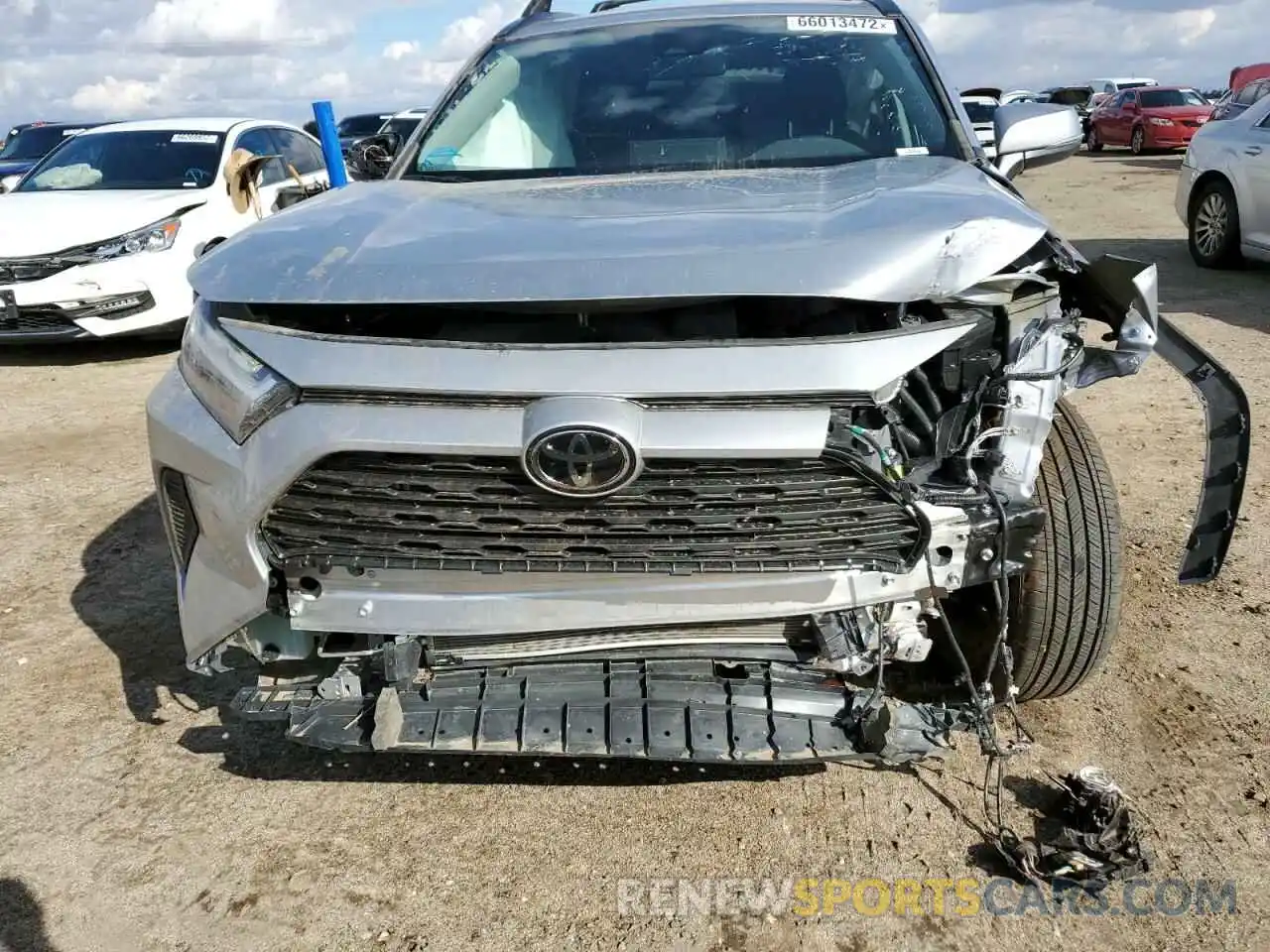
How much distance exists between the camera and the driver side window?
7.89m

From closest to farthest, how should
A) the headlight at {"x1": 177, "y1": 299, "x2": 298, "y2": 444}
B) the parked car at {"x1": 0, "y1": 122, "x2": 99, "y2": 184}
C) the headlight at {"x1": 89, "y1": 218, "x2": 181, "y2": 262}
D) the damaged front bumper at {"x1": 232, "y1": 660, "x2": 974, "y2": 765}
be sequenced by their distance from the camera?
the headlight at {"x1": 177, "y1": 299, "x2": 298, "y2": 444}
the damaged front bumper at {"x1": 232, "y1": 660, "x2": 974, "y2": 765}
the headlight at {"x1": 89, "y1": 218, "x2": 181, "y2": 262}
the parked car at {"x1": 0, "y1": 122, "x2": 99, "y2": 184}

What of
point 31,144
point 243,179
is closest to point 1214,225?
point 243,179

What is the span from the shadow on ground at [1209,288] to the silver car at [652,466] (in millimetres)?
5389

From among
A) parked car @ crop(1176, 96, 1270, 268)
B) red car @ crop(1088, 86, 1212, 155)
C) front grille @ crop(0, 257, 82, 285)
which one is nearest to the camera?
front grille @ crop(0, 257, 82, 285)

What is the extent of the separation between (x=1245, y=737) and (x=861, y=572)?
1368 mm

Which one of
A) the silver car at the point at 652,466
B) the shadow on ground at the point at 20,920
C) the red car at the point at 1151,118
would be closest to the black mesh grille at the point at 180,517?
the silver car at the point at 652,466

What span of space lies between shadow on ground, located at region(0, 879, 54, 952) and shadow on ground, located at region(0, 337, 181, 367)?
551 cm

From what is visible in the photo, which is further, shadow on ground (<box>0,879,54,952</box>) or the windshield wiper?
the windshield wiper

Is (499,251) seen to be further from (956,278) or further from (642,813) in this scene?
(642,813)

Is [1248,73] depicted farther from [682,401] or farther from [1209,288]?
[682,401]

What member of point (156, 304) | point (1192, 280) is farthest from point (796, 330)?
point (1192, 280)

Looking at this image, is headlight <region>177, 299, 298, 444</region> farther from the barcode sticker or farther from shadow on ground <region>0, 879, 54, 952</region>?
the barcode sticker

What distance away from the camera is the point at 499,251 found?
2.01m

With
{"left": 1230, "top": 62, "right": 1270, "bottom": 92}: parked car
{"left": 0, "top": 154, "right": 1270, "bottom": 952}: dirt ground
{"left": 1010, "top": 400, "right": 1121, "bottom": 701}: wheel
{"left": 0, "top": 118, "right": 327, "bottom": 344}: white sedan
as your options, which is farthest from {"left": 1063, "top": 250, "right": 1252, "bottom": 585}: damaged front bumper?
{"left": 1230, "top": 62, "right": 1270, "bottom": 92}: parked car
